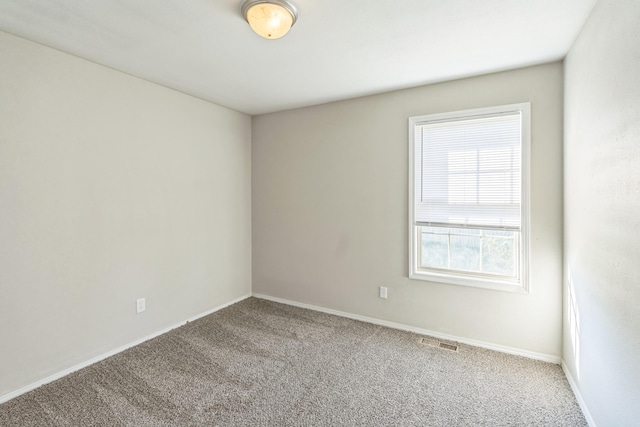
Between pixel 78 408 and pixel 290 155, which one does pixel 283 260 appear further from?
pixel 78 408

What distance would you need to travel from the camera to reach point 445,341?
287 centimetres

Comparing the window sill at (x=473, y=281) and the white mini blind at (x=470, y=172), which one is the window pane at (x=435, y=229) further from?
the window sill at (x=473, y=281)

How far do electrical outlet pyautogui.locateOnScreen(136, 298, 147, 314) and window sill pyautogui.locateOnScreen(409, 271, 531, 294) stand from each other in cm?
265

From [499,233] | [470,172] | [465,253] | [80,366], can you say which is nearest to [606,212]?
[499,233]

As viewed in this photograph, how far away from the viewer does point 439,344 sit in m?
2.81

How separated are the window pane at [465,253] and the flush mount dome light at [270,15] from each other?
235 centimetres

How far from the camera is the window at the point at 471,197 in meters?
2.60

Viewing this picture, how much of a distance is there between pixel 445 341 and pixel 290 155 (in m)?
2.69

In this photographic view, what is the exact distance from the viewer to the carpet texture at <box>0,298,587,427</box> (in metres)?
1.88

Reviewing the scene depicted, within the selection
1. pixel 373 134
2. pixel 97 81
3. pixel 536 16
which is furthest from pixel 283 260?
pixel 536 16

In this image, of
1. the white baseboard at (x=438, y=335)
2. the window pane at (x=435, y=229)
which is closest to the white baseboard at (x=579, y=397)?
the white baseboard at (x=438, y=335)

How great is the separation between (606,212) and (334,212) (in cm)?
234

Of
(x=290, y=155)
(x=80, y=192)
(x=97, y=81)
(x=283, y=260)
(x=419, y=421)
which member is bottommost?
(x=419, y=421)

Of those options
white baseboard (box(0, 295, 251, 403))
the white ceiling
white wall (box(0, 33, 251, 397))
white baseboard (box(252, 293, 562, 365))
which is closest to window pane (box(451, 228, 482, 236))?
white baseboard (box(252, 293, 562, 365))
